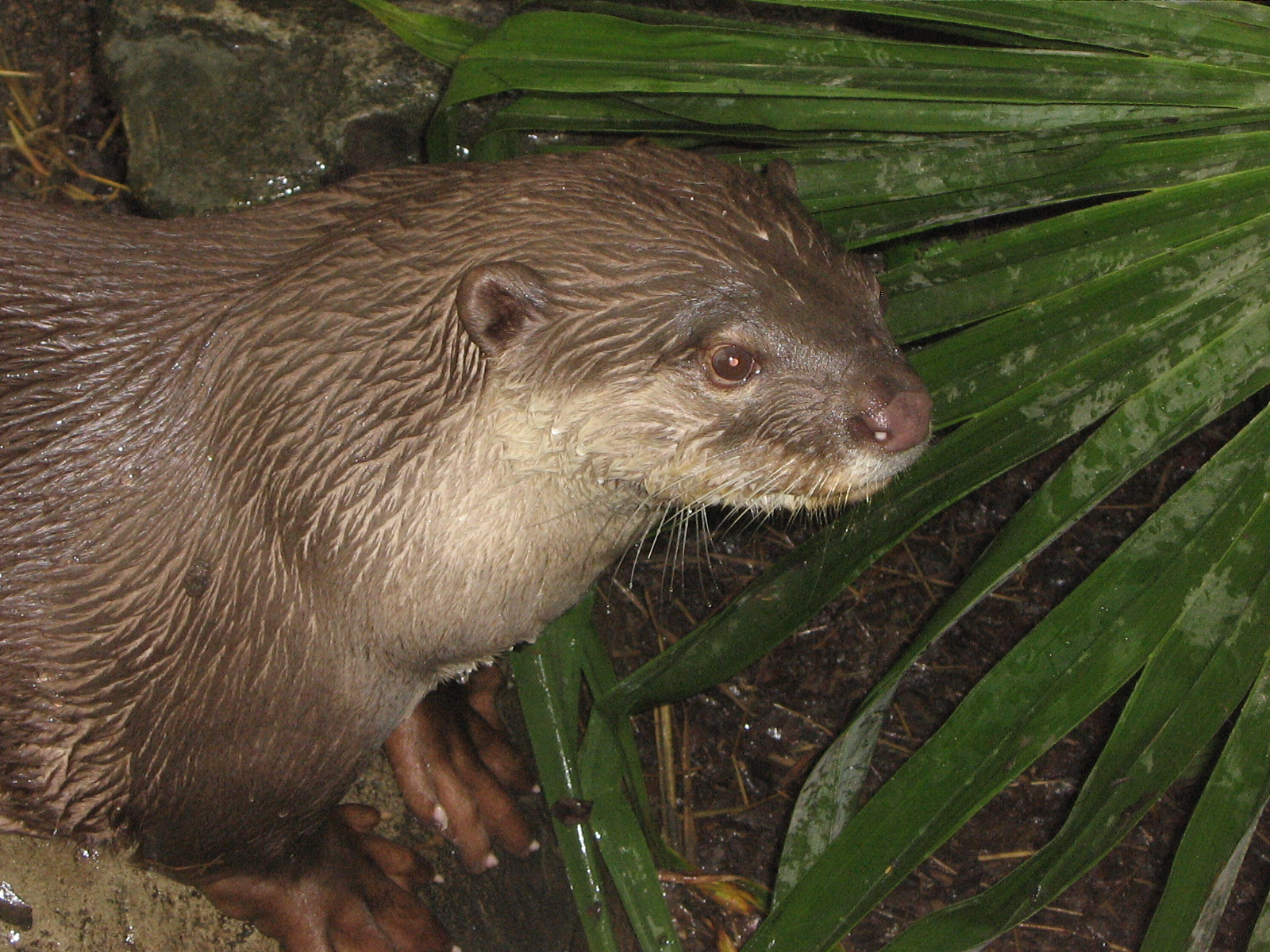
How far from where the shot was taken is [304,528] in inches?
62.3

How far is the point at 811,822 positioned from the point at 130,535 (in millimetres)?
1204

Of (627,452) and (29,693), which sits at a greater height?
(627,452)

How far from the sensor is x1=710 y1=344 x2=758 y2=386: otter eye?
149 cm

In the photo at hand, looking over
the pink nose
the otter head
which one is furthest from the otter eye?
the pink nose

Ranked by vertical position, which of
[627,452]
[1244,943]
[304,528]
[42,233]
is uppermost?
[42,233]

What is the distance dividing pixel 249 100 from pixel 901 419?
177 cm

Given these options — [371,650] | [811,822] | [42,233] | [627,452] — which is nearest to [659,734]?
[811,822]

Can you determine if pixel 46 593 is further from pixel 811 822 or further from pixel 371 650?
pixel 811 822

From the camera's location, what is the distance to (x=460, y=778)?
7.65 feet

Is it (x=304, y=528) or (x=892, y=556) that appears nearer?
(x=304, y=528)

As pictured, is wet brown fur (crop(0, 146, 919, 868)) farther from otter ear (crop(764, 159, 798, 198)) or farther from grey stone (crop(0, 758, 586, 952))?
grey stone (crop(0, 758, 586, 952))

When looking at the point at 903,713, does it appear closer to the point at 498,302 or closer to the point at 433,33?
the point at 498,302

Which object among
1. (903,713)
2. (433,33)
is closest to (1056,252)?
(903,713)

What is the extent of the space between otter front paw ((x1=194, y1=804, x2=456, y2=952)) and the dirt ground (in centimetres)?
56
